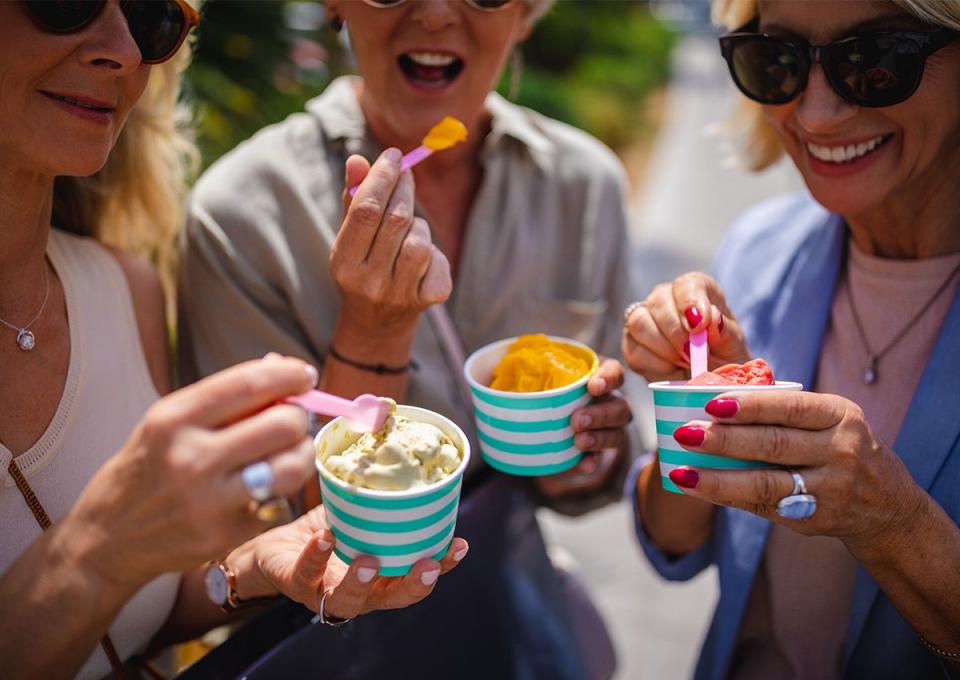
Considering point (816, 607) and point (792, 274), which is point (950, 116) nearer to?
point (792, 274)

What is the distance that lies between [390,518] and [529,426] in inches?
22.2

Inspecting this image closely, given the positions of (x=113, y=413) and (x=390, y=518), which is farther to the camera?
(x=113, y=413)

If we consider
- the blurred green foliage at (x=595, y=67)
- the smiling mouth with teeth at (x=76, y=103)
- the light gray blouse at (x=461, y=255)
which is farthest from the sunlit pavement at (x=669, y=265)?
the smiling mouth with teeth at (x=76, y=103)

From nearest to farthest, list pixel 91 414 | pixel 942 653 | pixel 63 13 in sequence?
1. pixel 63 13
2. pixel 942 653
3. pixel 91 414

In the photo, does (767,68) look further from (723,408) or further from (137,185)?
(137,185)

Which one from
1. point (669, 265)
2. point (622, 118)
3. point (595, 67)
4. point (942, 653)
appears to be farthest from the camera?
point (595, 67)

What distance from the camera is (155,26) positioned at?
5.46 ft

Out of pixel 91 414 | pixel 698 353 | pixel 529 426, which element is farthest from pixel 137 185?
pixel 698 353

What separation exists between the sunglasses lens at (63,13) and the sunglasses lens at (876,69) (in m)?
1.59

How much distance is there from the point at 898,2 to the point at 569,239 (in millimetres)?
1199

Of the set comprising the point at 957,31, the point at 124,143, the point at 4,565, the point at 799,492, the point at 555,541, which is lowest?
the point at 555,541

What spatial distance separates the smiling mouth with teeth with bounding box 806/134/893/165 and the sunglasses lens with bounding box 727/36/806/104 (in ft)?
0.52

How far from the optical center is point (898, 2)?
1732 mm

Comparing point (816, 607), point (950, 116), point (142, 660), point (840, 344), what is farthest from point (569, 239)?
point (142, 660)
